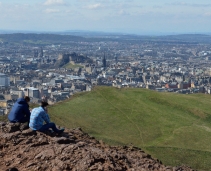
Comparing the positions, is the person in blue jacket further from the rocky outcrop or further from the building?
the building

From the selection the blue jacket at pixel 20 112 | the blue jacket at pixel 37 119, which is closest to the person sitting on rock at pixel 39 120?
the blue jacket at pixel 37 119

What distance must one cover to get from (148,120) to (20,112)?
43.7 feet

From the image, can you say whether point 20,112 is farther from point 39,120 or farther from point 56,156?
point 56,156

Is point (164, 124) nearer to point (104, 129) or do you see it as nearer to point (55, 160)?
point (104, 129)

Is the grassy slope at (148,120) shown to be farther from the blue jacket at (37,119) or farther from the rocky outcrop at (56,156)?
the blue jacket at (37,119)

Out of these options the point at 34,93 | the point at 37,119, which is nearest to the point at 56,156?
the point at 37,119

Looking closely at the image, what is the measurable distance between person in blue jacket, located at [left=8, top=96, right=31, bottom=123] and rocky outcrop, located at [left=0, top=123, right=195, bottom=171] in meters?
0.71

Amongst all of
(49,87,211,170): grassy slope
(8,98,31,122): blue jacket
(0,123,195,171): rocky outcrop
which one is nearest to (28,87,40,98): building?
(49,87,211,170): grassy slope

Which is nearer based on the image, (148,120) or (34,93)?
(148,120)

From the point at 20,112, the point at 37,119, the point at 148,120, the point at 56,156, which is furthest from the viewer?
the point at 148,120

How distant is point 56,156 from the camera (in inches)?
356

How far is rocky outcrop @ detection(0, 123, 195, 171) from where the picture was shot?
28.5 ft

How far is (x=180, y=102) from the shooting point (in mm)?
28172

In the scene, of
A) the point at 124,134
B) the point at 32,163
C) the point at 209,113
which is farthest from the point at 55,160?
the point at 209,113
